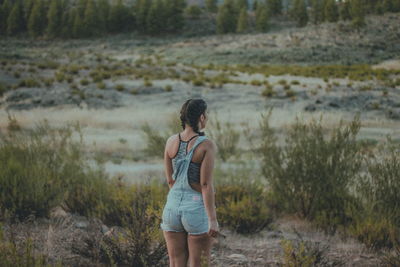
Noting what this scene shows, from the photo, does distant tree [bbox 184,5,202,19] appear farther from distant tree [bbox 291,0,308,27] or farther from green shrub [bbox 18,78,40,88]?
green shrub [bbox 18,78,40,88]

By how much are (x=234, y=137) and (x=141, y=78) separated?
57.7 feet

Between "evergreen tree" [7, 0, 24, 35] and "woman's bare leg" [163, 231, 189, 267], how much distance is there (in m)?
84.5

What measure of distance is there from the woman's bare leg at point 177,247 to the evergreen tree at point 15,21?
84.5 metres

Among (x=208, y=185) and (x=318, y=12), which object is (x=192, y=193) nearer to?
(x=208, y=185)

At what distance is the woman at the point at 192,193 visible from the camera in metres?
2.79

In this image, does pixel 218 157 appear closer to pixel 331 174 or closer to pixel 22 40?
pixel 331 174

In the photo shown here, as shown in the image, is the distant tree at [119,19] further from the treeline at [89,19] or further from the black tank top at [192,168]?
the black tank top at [192,168]

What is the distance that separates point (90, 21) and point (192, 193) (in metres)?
81.6

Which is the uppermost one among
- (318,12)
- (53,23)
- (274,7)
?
(274,7)

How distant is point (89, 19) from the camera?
257ft

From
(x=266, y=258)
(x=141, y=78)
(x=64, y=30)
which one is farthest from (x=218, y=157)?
(x=64, y=30)

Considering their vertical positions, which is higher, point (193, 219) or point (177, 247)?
point (193, 219)

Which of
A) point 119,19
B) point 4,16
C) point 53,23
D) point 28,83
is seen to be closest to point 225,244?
point 28,83

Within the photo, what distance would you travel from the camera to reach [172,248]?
2.95 metres
